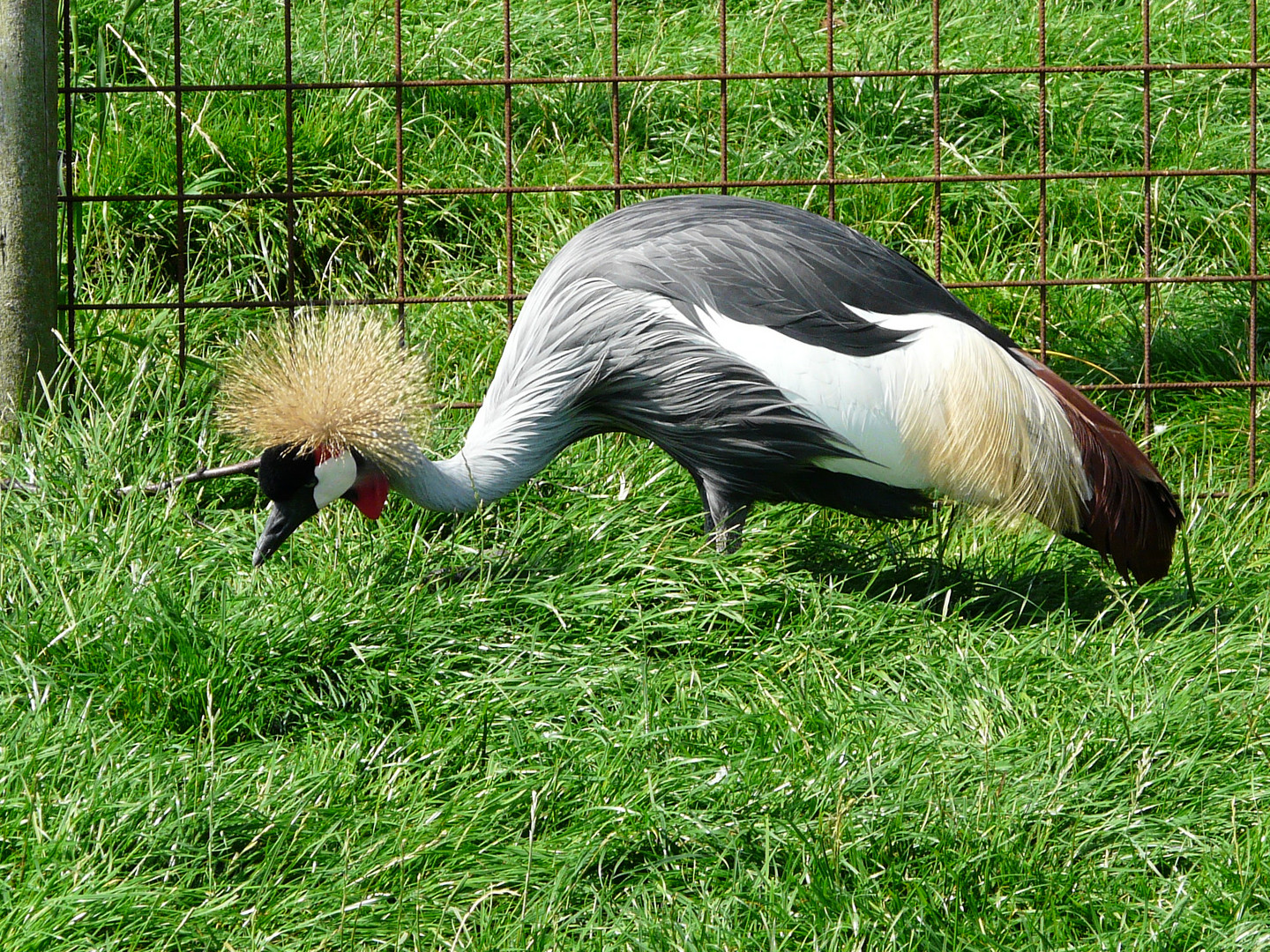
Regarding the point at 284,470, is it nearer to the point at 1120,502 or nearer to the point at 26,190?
the point at 26,190

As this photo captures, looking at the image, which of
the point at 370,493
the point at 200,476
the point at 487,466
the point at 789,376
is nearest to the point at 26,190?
the point at 200,476

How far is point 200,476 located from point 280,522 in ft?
1.40

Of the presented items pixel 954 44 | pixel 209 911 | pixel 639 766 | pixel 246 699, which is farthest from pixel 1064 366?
pixel 209 911

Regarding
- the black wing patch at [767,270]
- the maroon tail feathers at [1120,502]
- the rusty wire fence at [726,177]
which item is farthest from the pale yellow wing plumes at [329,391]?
the maroon tail feathers at [1120,502]

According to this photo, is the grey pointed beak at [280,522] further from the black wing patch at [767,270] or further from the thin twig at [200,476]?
the black wing patch at [767,270]

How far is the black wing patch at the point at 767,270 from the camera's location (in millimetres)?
2670

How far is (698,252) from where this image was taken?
2.73 m

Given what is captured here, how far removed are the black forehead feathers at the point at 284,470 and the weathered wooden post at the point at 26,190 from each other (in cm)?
75

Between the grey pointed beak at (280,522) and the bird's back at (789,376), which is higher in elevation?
the bird's back at (789,376)

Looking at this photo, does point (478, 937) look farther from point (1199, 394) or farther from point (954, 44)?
point (954, 44)

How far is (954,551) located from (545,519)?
0.88 meters

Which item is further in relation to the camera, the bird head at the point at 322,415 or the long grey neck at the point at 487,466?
the long grey neck at the point at 487,466

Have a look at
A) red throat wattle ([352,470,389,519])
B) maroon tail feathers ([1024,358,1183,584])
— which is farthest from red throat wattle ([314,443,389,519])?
maroon tail feathers ([1024,358,1183,584])

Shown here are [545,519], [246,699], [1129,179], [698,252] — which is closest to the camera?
[246,699]
